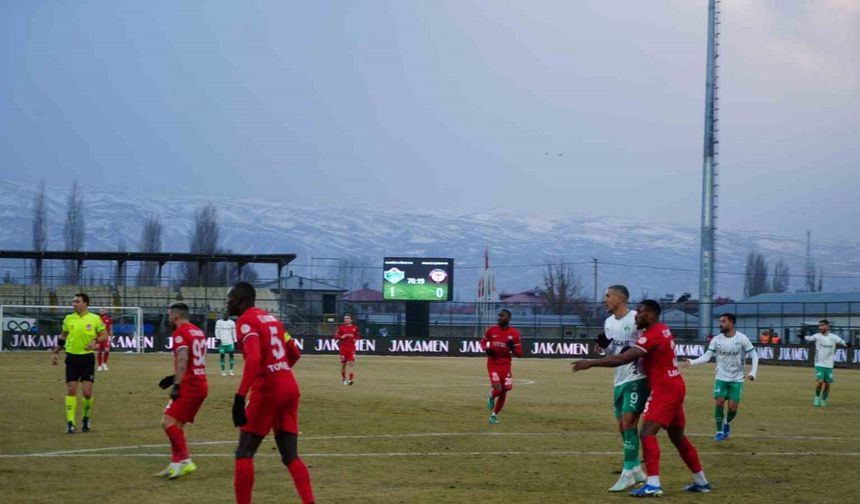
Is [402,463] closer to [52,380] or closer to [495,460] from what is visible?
[495,460]

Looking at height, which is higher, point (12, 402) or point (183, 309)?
point (183, 309)

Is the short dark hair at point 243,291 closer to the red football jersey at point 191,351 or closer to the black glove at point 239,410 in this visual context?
the black glove at point 239,410

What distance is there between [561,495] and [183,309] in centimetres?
558

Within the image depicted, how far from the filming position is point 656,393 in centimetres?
1283

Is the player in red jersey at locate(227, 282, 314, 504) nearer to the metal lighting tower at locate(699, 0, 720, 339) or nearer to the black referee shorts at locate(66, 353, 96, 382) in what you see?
the black referee shorts at locate(66, 353, 96, 382)

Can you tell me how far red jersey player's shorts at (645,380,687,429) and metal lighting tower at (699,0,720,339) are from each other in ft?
202

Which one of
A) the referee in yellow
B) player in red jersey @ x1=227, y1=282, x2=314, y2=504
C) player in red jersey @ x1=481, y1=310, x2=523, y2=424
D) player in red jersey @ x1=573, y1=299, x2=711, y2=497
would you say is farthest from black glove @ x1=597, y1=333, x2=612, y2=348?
the referee in yellow

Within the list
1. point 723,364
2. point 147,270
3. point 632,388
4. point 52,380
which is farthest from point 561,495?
point 147,270

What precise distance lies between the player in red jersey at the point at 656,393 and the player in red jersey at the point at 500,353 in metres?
9.09

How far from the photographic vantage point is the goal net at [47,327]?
205 feet

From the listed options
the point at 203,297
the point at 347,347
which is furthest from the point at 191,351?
the point at 203,297

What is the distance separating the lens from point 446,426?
21.2 metres

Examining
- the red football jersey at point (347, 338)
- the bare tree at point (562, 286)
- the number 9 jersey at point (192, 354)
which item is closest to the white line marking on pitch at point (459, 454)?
the number 9 jersey at point (192, 354)

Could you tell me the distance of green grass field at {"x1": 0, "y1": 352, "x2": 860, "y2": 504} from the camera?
42.6 ft
